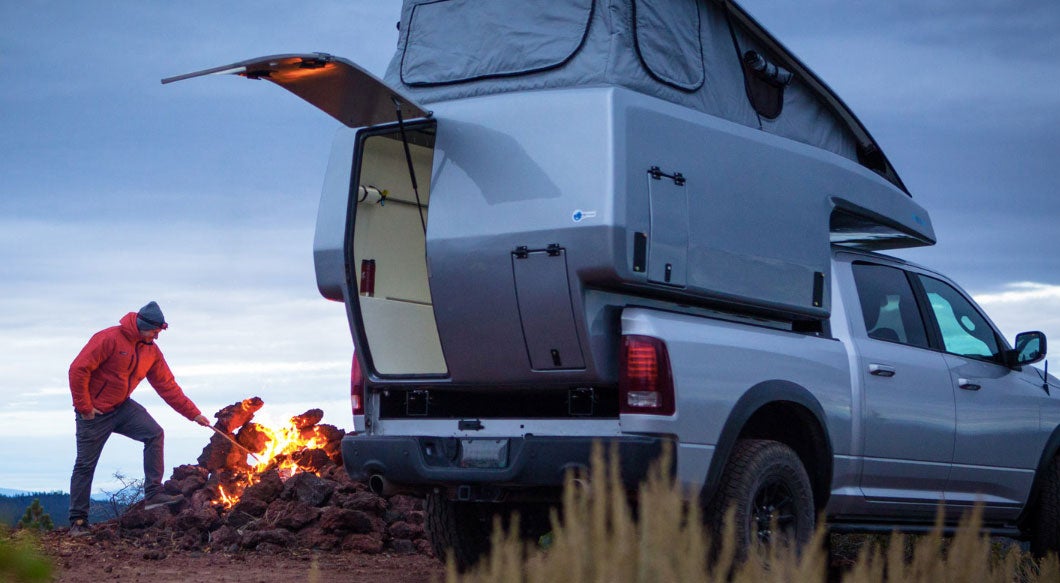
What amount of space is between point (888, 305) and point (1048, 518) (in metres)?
2.32

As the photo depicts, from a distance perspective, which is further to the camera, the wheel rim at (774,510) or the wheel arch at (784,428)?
the wheel rim at (774,510)

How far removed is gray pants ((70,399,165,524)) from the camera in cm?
1259

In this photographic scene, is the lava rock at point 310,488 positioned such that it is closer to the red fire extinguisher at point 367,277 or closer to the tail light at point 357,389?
the tail light at point 357,389

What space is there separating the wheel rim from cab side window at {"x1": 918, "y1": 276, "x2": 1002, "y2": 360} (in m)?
2.29

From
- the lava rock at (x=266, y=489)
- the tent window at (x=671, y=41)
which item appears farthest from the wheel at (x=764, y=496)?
the lava rock at (x=266, y=489)

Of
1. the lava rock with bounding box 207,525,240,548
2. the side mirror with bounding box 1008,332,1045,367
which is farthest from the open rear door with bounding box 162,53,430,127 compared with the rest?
the side mirror with bounding box 1008,332,1045,367

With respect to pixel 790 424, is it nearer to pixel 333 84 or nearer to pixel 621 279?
pixel 621 279

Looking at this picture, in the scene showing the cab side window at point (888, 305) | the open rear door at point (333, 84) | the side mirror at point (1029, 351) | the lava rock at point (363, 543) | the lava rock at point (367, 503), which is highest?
the open rear door at point (333, 84)

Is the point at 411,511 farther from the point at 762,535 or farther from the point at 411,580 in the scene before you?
the point at 762,535

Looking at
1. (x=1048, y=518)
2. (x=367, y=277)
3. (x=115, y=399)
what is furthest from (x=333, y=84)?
(x=115, y=399)

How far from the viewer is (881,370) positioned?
7926 millimetres

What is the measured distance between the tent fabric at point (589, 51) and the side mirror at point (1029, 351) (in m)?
2.37

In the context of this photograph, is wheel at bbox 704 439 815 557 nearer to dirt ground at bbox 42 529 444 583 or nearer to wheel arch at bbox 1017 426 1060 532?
dirt ground at bbox 42 529 444 583

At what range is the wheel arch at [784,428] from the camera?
21.7ft
